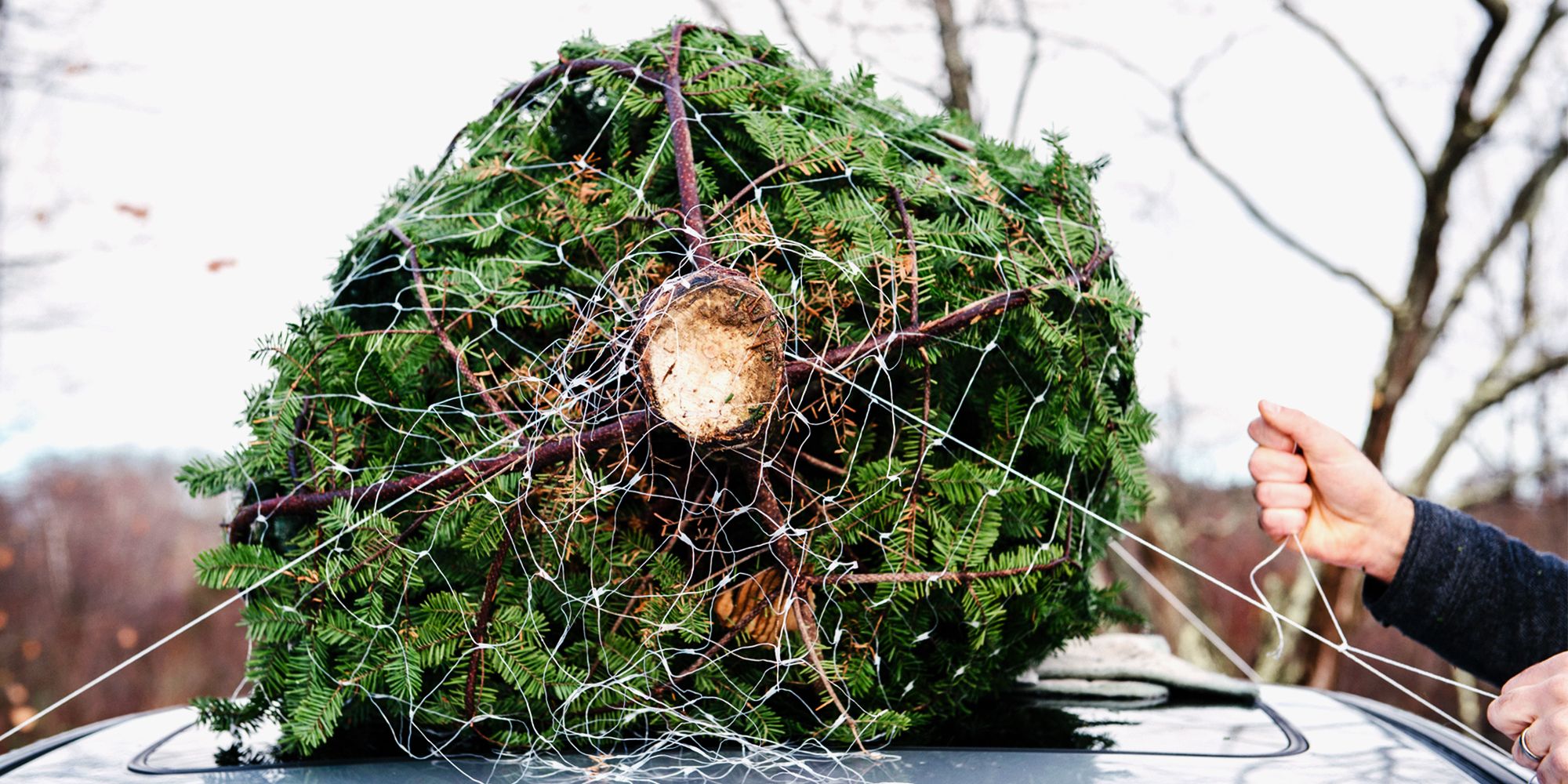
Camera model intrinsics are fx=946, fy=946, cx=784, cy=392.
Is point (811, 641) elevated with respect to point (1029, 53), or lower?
lower

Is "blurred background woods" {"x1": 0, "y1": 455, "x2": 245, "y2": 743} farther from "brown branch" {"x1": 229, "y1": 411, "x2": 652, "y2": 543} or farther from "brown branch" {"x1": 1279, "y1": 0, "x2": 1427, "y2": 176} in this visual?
"brown branch" {"x1": 1279, "y1": 0, "x2": 1427, "y2": 176}

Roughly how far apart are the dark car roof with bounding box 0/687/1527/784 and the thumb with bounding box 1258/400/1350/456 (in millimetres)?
395

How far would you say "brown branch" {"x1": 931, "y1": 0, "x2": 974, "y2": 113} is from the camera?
4176 millimetres

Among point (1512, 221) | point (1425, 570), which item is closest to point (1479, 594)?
point (1425, 570)

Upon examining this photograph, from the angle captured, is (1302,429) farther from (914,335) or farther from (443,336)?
(443,336)

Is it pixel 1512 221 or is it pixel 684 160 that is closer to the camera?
pixel 684 160

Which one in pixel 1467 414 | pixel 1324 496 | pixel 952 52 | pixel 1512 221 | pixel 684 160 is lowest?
pixel 1324 496

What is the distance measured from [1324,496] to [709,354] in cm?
102

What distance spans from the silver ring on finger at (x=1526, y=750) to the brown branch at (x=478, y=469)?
961mm

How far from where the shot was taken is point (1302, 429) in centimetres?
129

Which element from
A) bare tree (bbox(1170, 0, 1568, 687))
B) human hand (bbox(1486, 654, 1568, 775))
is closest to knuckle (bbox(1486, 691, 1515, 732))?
human hand (bbox(1486, 654, 1568, 775))

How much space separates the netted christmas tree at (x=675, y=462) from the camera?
103 centimetres

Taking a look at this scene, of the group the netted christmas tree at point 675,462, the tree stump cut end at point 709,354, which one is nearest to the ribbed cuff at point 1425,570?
the netted christmas tree at point 675,462

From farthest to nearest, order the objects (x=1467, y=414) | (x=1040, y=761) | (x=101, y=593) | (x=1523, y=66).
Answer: (x=101, y=593) → (x=1467, y=414) → (x=1523, y=66) → (x=1040, y=761)
